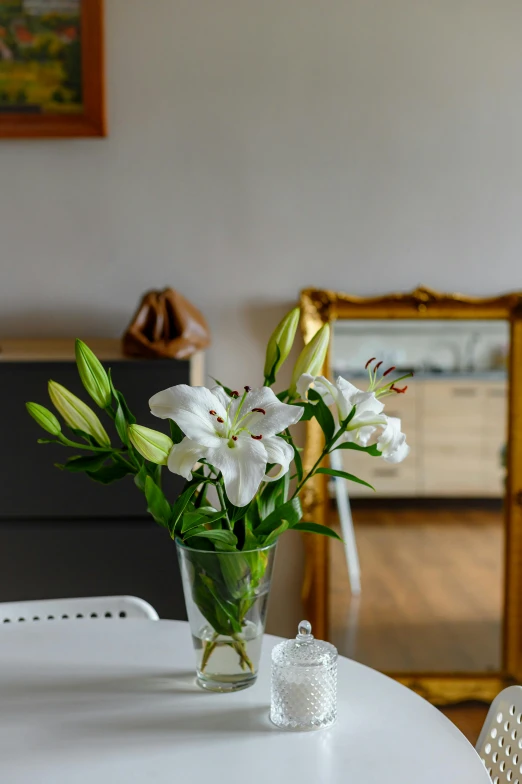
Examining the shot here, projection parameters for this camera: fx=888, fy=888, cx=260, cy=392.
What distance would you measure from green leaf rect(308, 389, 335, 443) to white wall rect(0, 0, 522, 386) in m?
1.53

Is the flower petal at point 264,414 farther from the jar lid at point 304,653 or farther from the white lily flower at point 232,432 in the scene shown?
the jar lid at point 304,653

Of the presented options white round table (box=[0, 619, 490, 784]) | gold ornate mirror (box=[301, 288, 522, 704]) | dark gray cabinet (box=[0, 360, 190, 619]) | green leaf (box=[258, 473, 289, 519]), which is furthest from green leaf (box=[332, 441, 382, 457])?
gold ornate mirror (box=[301, 288, 522, 704])

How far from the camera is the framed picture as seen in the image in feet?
9.33

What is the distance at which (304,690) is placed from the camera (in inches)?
54.9

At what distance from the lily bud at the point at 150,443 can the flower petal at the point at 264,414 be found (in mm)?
112

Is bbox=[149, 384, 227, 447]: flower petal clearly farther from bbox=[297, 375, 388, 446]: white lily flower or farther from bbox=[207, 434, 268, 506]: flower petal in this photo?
bbox=[297, 375, 388, 446]: white lily flower

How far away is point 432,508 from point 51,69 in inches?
75.4

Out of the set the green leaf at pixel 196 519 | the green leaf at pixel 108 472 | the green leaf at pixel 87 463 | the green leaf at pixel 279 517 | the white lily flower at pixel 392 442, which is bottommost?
the green leaf at pixel 279 517

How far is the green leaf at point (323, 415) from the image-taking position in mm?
1479

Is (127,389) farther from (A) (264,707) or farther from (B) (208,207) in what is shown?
(A) (264,707)

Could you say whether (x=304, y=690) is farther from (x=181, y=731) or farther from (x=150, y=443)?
(x=150, y=443)

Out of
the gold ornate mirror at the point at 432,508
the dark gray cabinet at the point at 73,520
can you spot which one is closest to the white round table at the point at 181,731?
the dark gray cabinet at the point at 73,520

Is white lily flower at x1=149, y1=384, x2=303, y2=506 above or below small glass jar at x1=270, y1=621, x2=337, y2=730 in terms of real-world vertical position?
above

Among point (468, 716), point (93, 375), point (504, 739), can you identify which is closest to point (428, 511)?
point (468, 716)
